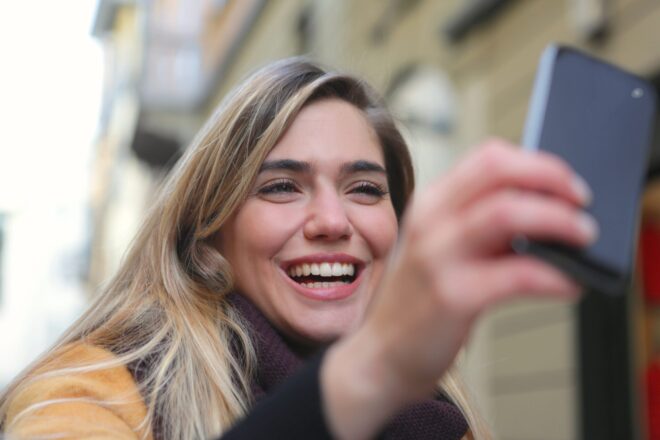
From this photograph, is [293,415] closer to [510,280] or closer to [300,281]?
[510,280]

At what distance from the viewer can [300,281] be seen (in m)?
1.80

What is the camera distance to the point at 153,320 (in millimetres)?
1742

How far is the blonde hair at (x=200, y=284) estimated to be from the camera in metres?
1.53

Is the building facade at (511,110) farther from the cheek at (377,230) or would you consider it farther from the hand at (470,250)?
the hand at (470,250)

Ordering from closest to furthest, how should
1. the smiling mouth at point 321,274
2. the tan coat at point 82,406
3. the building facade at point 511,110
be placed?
the tan coat at point 82,406, the smiling mouth at point 321,274, the building facade at point 511,110

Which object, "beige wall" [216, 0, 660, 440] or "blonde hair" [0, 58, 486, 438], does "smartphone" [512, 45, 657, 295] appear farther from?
"beige wall" [216, 0, 660, 440]

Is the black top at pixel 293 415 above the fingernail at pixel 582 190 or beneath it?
beneath

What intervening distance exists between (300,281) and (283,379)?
216 millimetres

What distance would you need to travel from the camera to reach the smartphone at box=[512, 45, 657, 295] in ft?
2.90

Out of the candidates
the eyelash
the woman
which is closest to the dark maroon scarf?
the woman

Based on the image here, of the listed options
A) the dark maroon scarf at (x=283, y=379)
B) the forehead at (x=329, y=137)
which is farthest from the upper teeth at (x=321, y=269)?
the forehead at (x=329, y=137)

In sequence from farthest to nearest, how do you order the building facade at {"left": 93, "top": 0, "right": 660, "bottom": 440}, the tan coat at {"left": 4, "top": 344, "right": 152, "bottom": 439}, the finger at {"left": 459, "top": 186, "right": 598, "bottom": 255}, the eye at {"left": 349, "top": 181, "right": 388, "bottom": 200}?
the building facade at {"left": 93, "top": 0, "right": 660, "bottom": 440}
the eye at {"left": 349, "top": 181, "right": 388, "bottom": 200}
the tan coat at {"left": 4, "top": 344, "right": 152, "bottom": 439}
the finger at {"left": 459, "top": 186, "right": 598, "bottom": 255}

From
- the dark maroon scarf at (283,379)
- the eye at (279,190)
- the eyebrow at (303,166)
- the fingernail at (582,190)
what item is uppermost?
the fingernail at (582,190)

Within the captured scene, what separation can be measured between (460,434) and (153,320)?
617 millimetres
